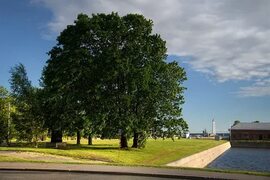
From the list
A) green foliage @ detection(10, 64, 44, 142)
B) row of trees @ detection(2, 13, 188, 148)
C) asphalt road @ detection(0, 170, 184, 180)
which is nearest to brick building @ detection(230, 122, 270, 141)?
row of trees @ detection(2, 13, 188, 148)

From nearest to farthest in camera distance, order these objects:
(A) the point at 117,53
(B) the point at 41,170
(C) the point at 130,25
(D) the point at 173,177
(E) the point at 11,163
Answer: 1. (D) the point at 173,177
2. (B) the point at 41,170
3. (E) the point at 11,163
4. (A) the point at 117,53
5. (C) the point at 130,25

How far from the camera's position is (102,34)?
50906mm

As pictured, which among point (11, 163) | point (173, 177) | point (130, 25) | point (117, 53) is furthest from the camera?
point (130, 25)

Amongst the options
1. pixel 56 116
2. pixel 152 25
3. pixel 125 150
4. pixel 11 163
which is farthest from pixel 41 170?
pixel 152 25

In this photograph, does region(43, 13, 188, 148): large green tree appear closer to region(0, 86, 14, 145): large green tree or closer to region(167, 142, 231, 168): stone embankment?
region(167, 142, 231, 168): stone embankment

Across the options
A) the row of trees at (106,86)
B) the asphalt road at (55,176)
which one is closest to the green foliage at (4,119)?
the row of trees at (106,86)

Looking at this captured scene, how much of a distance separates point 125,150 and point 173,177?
91.9 ft

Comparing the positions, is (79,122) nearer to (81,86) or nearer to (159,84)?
(81,86)

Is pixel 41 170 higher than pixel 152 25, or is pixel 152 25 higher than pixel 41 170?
pixel 152 25

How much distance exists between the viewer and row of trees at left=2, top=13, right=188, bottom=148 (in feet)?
165

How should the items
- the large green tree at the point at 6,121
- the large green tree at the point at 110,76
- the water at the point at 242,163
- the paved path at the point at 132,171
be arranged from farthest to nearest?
the water at the point at 242,163, the large green tree at the point at 6,121, the large green tree at the point at 110,76, the paved path at the point at 132,171

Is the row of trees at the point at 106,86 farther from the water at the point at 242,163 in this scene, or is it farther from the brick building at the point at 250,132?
the brick building at the point at 250,132

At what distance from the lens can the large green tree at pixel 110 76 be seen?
165 feet

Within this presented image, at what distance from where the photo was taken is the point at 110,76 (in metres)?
49.5
